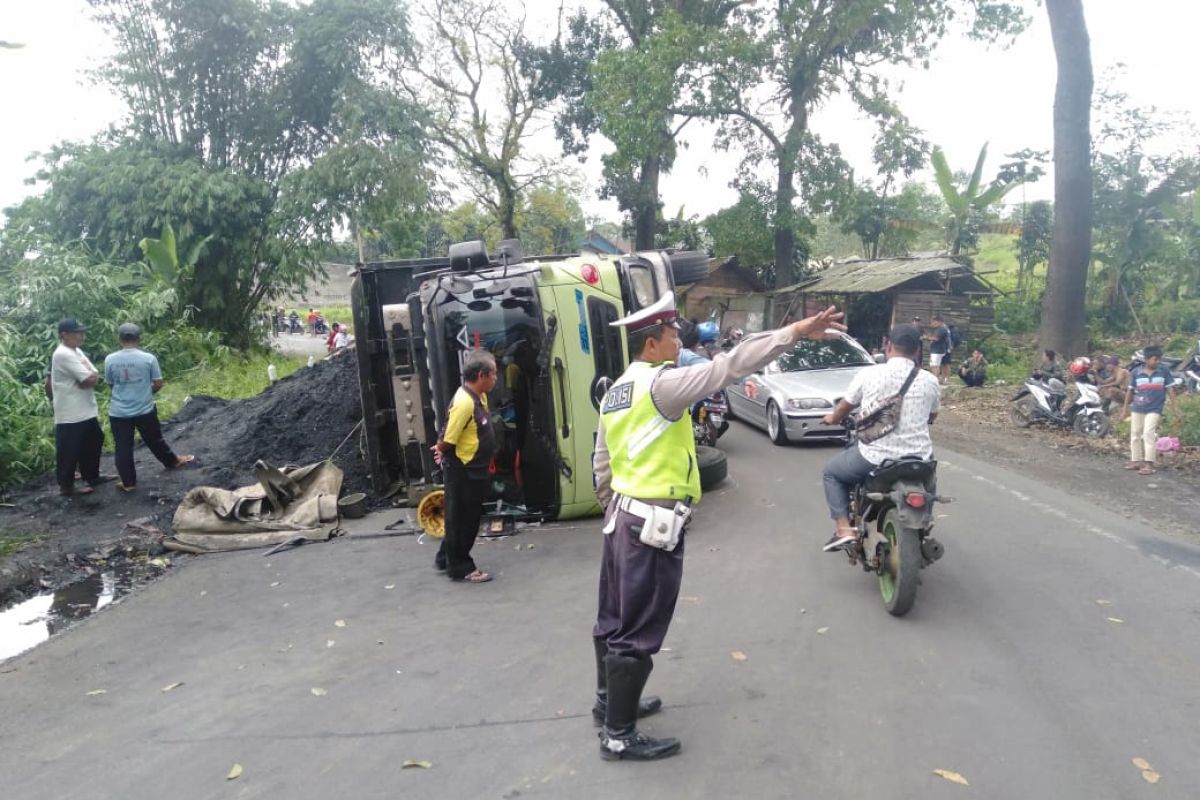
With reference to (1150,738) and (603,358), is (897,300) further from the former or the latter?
(1150,738)

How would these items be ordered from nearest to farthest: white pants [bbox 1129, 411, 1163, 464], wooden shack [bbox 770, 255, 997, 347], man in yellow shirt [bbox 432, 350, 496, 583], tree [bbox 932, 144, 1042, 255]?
man in yellow shirt [bbox 432, 350, 496, 583], white pants [bbox 1129, 411, 1163, 464], wooden shack [bbox 770, 255, 997, 347], tree [bbox 932, 144, 1042, 255]

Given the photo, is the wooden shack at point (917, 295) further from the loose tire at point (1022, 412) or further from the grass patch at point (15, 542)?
the grass patch at point (15, 542)

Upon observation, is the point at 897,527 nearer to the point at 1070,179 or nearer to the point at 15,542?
the point at 15,542

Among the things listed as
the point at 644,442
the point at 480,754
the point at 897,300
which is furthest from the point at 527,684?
the point at 897,300

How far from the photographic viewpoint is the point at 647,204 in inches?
1154

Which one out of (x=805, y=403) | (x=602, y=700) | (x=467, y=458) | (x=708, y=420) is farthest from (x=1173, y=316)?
(x=602, y=700)

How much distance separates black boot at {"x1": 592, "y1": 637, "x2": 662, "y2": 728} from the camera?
12.3 feet

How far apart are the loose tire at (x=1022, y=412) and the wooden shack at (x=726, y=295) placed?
16.8 meters

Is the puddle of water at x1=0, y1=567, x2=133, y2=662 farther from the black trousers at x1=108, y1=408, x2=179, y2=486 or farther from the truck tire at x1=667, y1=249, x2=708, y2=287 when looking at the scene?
the truck tire at x1=667, y1=249, x2=708, y2=287

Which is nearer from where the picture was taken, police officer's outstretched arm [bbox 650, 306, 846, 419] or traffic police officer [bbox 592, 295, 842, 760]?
police officer's outstretched arm [bbox 650, 306, 846, 419]

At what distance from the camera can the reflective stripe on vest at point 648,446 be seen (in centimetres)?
352

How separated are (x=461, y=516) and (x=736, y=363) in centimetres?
331

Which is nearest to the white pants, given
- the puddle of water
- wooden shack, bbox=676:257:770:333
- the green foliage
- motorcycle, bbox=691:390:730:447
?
the green foliage

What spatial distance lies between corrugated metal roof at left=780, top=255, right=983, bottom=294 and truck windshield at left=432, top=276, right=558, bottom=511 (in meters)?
15.5
